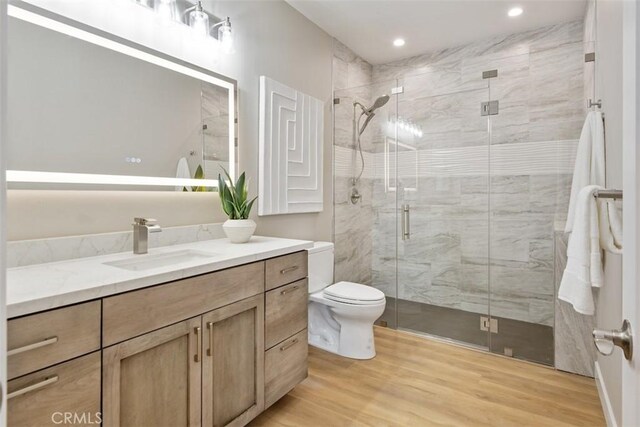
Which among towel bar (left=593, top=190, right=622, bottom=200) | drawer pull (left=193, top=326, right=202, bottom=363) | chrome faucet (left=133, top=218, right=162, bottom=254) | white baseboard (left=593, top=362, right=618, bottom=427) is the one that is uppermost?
Answer: towel bar (left=593, top=190, right=622, bottom=200)

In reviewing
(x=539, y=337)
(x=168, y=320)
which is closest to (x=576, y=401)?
(x=539, y=337)

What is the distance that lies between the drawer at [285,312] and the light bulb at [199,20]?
153 cm

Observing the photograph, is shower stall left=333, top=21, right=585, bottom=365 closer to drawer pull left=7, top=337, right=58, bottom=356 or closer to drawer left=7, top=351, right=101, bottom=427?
drawer left=7, top=351, right=101, bottom=427

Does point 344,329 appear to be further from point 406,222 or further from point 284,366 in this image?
point 406,222

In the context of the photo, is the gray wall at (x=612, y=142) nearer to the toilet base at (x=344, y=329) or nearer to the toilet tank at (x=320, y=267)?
the toilet base at (x=344, y=329)

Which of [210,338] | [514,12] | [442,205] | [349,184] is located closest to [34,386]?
[210,338]

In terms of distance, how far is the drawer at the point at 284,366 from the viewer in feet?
5.66

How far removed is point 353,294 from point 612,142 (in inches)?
66.9

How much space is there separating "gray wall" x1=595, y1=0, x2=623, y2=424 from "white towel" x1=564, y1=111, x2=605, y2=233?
0.06m

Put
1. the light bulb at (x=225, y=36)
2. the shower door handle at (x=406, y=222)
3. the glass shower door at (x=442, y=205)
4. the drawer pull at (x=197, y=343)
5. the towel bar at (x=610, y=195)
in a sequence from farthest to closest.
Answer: the shower door handle at (x=406, y=222) → the glass shower door at (x=442, y=205) → the light bulb at (x=225, y=36) → the drawer pull at (x=197, y=343) → the towel bar at (x=610, y=195)

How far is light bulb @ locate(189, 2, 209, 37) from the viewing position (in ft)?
6.36

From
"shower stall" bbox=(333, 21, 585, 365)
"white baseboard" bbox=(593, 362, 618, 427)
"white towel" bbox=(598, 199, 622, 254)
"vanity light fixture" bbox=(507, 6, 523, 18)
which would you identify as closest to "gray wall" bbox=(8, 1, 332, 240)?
"shower stall" bbox=(333, 21, 585, 365)

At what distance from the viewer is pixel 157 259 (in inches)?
64.7

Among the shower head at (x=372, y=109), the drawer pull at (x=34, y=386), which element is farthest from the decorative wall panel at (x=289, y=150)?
the drawer pull at (x=34, y=386)
